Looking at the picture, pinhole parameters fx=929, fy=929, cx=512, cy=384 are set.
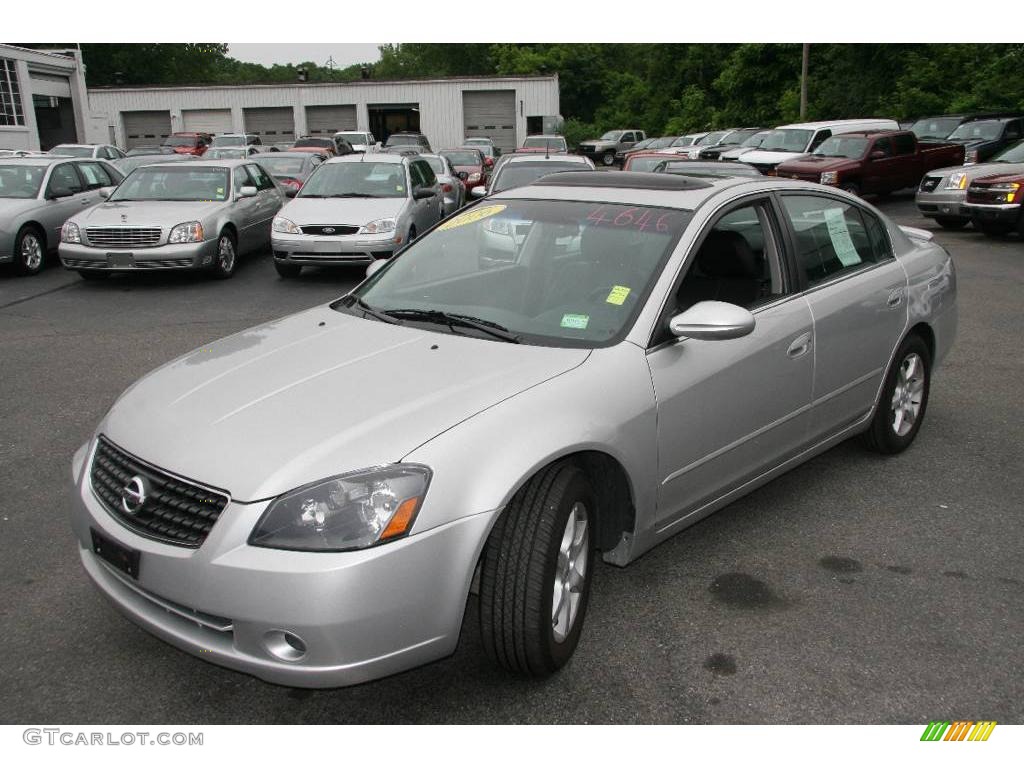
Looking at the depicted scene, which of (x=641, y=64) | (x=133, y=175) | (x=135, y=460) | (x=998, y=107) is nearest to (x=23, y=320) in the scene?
(x=133, y=175)

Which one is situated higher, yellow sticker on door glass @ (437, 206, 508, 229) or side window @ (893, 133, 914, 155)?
yellow sticker on door glass @ (437, 206, 508, 229)

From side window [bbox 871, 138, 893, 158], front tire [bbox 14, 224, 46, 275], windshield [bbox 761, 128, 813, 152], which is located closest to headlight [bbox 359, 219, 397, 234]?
front tire [bbox 14, 224, 46, 275]

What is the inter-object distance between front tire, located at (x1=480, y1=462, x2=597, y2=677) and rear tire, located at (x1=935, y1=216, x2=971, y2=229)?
14.6 meters

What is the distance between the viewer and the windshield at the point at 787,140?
21.6 m

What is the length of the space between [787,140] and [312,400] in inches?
827

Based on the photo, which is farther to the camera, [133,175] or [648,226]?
[133,175]

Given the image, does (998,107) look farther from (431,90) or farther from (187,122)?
(187,122)

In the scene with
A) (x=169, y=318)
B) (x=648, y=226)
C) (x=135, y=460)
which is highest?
(x=648, y=226)

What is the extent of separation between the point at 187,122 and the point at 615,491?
2121 inches

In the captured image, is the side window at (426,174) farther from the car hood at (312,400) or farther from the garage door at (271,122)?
the garage door at (271,122)

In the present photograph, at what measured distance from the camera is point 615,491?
3410mm

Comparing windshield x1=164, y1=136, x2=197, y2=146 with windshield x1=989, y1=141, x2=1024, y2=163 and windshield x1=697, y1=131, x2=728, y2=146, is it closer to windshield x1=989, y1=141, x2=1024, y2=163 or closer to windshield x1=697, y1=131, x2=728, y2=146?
windshield x1=697, y1=131, x2=728, y2=146

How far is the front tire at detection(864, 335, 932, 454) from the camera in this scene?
5.00 meters

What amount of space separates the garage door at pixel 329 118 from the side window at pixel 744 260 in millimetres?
50904
